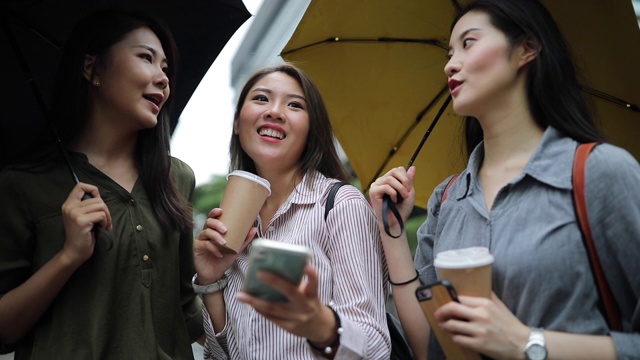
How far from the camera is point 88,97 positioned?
3.83 meters

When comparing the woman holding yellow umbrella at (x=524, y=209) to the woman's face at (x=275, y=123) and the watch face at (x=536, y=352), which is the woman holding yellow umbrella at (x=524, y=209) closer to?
the watch face at (x=536, y=352)

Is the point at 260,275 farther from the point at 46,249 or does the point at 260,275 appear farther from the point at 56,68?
the point at 56,68

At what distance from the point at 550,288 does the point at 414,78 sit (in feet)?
5.39

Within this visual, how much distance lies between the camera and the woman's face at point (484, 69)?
3.26 meters

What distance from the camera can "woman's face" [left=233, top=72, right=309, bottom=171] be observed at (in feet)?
12.2

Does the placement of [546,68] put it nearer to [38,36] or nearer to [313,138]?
[313,138]

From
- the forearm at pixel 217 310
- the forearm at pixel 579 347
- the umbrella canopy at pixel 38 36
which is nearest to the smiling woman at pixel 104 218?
the umbrella canopy at pixel 38 36

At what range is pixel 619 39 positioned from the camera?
360 cm

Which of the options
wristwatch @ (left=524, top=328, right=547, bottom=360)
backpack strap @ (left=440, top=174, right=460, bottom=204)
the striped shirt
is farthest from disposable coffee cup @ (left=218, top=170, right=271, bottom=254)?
wristwatch @ (left=524, top=328, right=547, bottom=360)

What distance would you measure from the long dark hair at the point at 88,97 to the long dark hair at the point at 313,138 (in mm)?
353

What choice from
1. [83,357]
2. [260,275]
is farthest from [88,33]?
[260,275]

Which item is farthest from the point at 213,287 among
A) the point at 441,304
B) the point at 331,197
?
the point at 441,304

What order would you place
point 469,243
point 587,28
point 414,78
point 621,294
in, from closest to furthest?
point 621,294 < point 469,243 < point 587,28 < point 414,78

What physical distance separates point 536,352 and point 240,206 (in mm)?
1302
